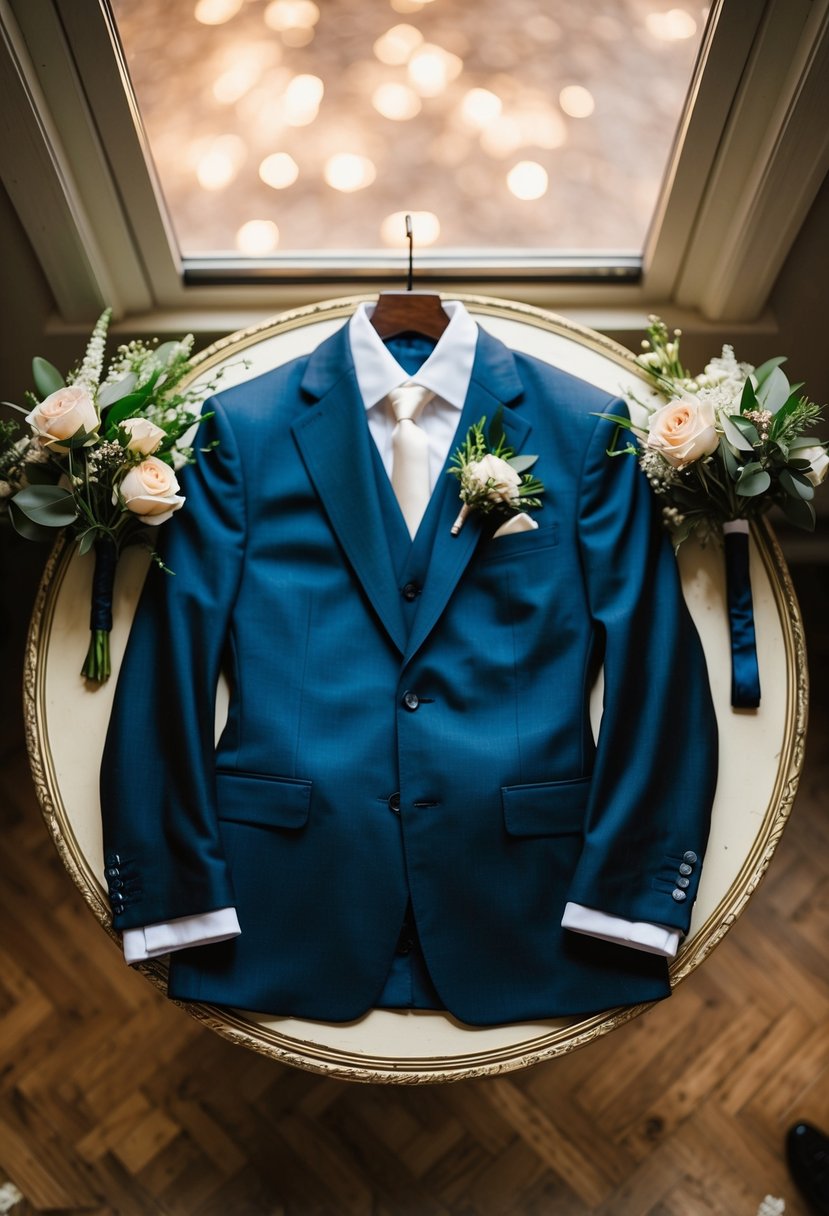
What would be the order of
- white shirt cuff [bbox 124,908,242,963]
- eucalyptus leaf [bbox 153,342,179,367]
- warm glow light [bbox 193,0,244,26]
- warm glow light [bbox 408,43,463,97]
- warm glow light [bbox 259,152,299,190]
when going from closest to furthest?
white shirt cuff [bbox 124,908,242,963]
eucalyptus leaf [bbox 153,342,179,367]
warm glow light [bbox 193,0,244,26]
warm glow light [bbox 408,43,463,97]
warm glow light [bbox 259,152,299,190]

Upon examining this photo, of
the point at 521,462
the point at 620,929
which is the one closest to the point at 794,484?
the point at 521,462

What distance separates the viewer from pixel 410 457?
1.69 metres

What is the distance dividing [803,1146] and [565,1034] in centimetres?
84

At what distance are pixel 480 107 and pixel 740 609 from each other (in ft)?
3.92

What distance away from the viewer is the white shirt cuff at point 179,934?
1.51 meters

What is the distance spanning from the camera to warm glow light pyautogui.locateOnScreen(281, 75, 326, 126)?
2.04 meters

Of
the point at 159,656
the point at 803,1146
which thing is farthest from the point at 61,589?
the point at 803,1146

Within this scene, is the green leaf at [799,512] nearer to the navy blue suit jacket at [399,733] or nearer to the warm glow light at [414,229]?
the navy blue suit jacket at [399,733]

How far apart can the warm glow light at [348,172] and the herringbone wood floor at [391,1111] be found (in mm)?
1703

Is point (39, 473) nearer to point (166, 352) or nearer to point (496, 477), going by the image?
point (166, 352)

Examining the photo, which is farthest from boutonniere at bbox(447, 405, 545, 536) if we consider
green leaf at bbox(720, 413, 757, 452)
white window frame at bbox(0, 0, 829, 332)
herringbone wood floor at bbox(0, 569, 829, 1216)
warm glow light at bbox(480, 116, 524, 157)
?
herringbone wood floor at bbox(0, 569, 829, 1216)

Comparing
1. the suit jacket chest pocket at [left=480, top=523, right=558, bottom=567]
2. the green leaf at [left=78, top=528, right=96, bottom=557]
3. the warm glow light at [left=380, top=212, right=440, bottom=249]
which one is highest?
the warm glow light at [left=380, top=212, right=440, bottom=249]

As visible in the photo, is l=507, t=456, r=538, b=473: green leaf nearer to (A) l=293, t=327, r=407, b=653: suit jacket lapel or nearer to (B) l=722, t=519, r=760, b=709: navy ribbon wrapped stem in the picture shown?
(A) l=293, t=327, r=407, b=653: suit jacket lapel

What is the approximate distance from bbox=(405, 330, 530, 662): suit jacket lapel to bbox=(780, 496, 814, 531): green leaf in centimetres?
46
